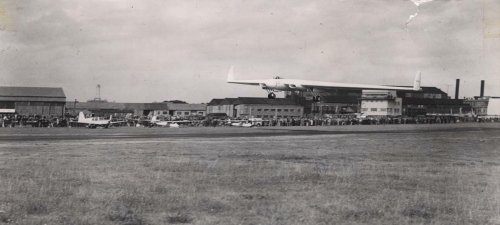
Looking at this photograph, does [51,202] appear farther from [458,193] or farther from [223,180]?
[458,193]

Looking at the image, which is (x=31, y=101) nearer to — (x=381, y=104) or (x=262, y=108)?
(x=262, y=108)

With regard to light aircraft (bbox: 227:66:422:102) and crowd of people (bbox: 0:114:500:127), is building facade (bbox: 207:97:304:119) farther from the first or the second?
light aircraft (bbox: 227:66:422:102)

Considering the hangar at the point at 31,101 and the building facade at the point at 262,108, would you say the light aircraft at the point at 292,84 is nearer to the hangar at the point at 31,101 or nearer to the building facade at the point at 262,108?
the building facade at the point at 262,108

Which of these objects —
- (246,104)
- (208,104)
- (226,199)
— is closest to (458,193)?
(226,199)

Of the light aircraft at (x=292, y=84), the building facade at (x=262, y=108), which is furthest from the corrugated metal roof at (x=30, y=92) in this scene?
the light aircraft at (x=292, y=84)

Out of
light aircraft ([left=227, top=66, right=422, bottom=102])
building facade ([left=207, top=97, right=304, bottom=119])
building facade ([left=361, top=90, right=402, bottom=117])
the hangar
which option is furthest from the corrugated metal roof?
building facade ([left=361, top=90, right=402, bottom=117])

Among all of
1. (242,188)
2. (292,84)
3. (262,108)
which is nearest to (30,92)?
(262,108)

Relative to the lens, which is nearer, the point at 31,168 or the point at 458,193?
the point at 458,193
